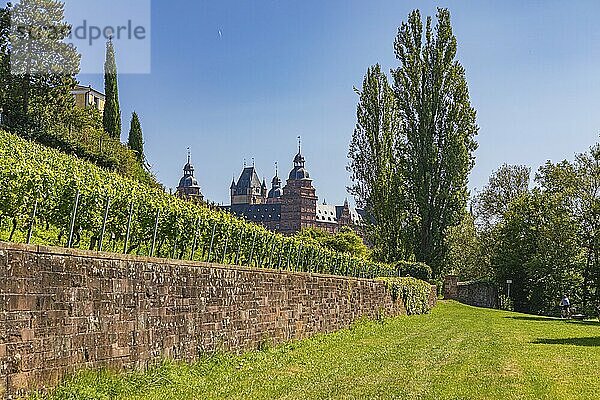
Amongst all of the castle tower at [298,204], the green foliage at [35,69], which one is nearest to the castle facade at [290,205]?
the castle tower at [298,204]

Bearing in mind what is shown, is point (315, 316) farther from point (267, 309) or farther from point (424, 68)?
point (424, 68)

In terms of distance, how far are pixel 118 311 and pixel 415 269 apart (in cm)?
3218

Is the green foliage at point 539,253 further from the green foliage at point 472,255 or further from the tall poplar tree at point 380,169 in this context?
the tall poplar tree at point 380,169

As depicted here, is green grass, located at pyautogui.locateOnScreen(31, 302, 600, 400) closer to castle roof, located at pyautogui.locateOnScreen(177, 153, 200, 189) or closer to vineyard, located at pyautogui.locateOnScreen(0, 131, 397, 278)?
vineyard, located at pyautogui.locateOnScreen(0, 131, 397, 278)

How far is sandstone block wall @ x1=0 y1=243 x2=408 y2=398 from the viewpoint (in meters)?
6.88

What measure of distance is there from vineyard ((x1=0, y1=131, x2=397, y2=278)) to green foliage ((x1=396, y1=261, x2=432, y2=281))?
21102 mm

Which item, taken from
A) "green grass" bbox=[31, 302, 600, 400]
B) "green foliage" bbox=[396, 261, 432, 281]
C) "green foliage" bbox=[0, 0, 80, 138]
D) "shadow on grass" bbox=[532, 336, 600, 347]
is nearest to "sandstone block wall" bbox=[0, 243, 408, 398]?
"green grass" bbox=[31, 302, 600, 400]

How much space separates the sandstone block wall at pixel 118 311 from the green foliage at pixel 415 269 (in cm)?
2525

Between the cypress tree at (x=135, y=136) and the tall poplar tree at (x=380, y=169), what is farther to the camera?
the cypress tree at (x=135, y=136)

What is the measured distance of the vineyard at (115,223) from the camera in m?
9.18

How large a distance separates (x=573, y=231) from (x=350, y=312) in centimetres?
3052

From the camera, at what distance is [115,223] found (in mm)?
11391

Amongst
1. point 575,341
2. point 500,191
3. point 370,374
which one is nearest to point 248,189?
point 500,191

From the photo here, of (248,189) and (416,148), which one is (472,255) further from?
(248,189)
